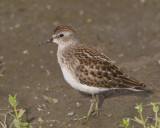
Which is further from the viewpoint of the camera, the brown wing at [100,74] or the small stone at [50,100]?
the small stone at [50,100]

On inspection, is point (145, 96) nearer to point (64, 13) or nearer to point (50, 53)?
point (50, 53)

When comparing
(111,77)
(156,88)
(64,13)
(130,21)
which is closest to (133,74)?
(156,88)

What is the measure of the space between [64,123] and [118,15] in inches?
253

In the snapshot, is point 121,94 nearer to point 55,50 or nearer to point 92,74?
point 92,74

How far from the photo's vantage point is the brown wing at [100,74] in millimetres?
6352

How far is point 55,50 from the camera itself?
32.7 feet

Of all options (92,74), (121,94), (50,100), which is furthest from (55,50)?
(92,74)

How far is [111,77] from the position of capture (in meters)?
6.41

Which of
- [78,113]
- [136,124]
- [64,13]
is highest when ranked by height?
[64,13]

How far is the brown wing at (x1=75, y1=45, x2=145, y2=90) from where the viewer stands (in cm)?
635

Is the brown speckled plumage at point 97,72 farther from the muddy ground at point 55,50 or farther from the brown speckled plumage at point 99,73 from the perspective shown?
the muddy ground at point 55,50

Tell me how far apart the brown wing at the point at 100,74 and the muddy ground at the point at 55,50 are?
0.63 meters

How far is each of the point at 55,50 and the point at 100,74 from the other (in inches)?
150

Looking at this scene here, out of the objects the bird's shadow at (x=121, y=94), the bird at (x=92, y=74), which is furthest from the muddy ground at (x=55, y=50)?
the bird at (x=92, y=74)
